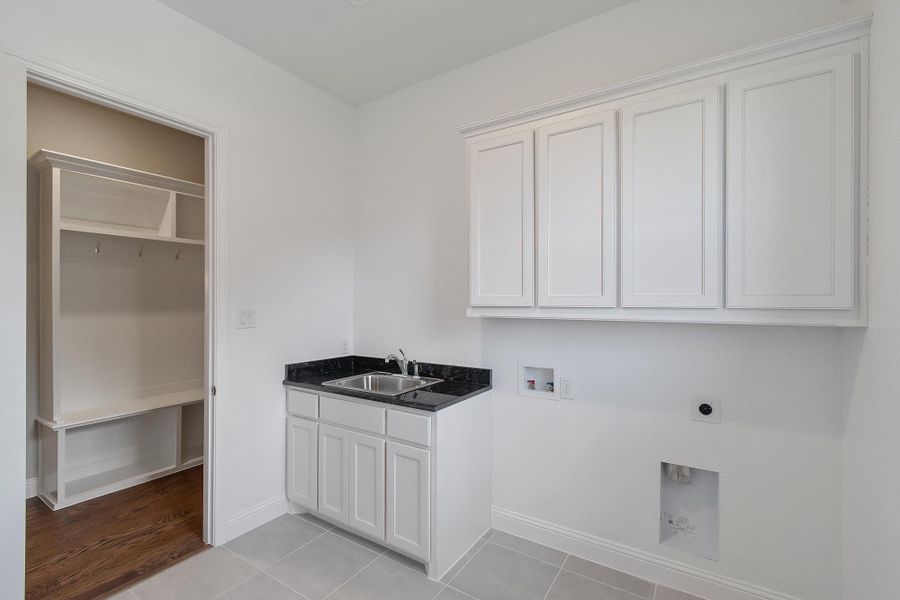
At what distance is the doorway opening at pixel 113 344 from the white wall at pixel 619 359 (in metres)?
1.24

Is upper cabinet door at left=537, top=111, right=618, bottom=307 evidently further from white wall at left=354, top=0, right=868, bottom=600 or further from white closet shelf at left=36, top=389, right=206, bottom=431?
white closet shelf at left=36, top=389, right=206, bottom=431

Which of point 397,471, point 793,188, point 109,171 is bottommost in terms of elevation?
point 397,471

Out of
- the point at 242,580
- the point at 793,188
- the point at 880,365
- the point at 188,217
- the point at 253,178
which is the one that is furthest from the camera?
the point at 188,217

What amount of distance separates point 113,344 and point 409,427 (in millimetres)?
2547

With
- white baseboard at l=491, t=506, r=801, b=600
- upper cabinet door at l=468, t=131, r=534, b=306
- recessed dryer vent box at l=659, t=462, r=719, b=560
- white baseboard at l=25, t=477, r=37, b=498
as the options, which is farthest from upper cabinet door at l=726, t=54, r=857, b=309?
white baseboard at l=25, t=477, r=37, b=498

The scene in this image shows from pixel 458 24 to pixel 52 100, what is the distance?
281 cm

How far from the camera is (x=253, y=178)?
8.08 feet

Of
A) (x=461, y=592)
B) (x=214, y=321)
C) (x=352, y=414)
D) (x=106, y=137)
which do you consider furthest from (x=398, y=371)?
(x=106, y=137)

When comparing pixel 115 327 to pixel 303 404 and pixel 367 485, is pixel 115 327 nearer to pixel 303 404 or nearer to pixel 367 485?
pixel 303 404

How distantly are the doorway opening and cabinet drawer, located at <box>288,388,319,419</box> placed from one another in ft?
1.52

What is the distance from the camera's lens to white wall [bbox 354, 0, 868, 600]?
167cm

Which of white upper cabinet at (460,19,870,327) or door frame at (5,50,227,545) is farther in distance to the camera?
door frame at (5,50,227,545)

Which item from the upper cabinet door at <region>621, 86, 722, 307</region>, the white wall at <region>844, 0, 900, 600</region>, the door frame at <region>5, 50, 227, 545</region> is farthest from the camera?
the door frame at <region>5, 50, 227, 545</region>

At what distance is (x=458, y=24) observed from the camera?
2.21m
